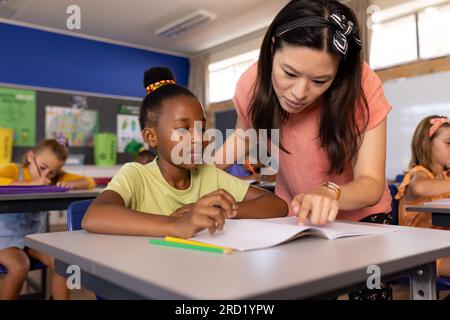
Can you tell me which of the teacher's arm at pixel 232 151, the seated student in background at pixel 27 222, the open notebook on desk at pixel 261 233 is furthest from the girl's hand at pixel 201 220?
the seated student in background at pixel 27 222

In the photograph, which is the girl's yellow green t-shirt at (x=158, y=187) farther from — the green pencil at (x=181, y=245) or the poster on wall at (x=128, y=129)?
the poster on wall at (x=128, y=129)

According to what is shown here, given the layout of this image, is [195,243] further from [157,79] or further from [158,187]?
[157,79]

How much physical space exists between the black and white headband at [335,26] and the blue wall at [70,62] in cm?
513

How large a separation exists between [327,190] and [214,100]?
585 centimetres

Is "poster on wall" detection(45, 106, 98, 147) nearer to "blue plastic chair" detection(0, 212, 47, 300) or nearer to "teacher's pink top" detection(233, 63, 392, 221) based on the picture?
"blue plastic chair" detection(0, 212, 47, 300)

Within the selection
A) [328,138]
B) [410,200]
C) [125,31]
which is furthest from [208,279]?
[125,31]

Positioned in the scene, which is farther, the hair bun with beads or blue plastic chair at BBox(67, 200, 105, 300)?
the hair bun with beads

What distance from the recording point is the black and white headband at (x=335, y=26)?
98 centimetres

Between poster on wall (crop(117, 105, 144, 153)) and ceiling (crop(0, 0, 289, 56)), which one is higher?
ceiling (crop(0, 0, 289, 56))

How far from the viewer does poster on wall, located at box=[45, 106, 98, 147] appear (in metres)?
5.22

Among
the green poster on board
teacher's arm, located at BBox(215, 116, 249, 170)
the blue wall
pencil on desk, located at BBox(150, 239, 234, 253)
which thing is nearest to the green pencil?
pencil on desk, located at BBox(150, 239, 234, 253)

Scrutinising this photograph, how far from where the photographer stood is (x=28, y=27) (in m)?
5.41

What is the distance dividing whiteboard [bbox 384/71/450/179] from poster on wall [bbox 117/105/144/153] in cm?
309

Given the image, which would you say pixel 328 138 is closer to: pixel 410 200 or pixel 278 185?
pixel 278 185
